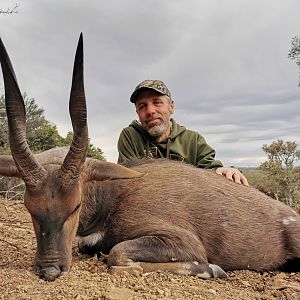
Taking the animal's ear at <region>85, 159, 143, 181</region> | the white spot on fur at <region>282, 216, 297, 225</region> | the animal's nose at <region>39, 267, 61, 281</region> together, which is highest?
the animal's ear at <region>85, 159, 143, 181</region>

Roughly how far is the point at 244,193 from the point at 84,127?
2.21 m

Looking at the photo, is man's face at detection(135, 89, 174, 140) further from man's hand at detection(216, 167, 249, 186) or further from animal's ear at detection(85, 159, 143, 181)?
animal's ear at detection(85, 159, 143, 181)

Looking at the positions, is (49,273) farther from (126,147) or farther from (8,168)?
(126,147)

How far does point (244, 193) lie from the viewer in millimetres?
5527

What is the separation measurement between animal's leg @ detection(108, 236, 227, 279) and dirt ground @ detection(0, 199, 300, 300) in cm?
12

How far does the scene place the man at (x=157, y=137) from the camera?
23.5 feet

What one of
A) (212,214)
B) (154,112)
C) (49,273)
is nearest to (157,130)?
A: (154,112)

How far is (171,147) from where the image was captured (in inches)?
289

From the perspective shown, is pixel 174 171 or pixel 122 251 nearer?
pixel 122 251

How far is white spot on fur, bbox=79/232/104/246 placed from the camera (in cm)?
492

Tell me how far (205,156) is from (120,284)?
3.95m

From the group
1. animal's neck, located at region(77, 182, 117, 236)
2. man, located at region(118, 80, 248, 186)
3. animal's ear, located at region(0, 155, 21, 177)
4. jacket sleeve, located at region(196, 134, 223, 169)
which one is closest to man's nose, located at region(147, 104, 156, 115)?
man, located at region(118, 80, 248, 186)

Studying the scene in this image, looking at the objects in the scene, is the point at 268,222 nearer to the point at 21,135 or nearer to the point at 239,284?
the point at 239,284

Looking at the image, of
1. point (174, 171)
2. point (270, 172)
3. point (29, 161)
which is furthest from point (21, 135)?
point (270, 172)
